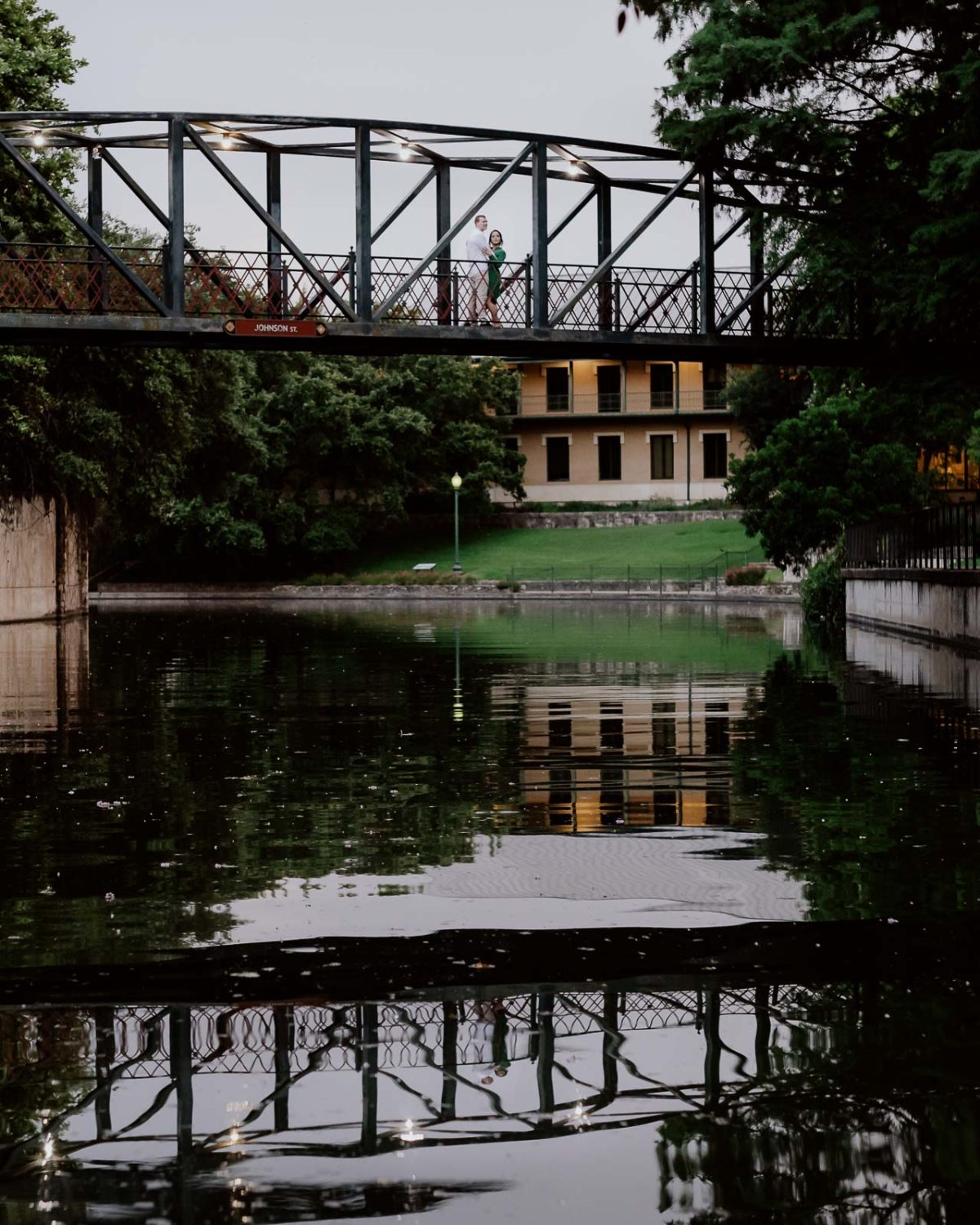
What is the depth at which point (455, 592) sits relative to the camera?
72062 millimetres

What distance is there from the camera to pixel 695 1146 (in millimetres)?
4613

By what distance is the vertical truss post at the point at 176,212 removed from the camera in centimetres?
2814

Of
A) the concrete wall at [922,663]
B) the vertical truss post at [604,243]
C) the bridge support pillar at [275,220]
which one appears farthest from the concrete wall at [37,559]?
the concrete wall at [922,663]

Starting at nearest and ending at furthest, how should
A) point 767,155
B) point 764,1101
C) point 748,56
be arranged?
point 764,1101 < point 748,56 < point 767,155

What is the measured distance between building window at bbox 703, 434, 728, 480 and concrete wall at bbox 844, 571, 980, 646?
52.9 metres

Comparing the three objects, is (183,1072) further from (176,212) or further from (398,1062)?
(176,212)

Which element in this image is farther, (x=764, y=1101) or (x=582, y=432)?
(x=582, y=432)

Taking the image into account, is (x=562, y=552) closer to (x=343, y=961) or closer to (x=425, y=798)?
(x=425, y=798)

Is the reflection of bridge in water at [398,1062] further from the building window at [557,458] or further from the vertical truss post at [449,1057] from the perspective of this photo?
the building window at [557,458]

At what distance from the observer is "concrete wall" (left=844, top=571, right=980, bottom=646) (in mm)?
28703

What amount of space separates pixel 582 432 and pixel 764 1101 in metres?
94.0

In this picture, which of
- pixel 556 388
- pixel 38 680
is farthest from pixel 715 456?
pixel 38 680

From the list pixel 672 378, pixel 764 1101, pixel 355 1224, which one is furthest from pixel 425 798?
pixel 672 378

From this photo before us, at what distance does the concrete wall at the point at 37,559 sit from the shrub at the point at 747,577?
87.3 feet
